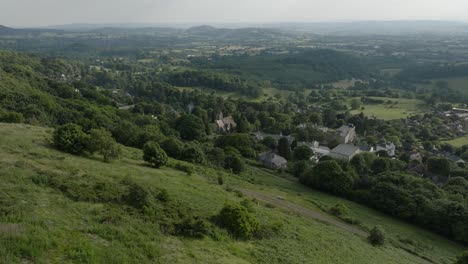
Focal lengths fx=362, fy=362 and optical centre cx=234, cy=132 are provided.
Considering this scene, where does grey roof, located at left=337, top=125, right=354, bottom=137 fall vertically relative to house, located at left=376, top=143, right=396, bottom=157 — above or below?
above

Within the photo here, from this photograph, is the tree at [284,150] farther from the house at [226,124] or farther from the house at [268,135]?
the house at [226,124]

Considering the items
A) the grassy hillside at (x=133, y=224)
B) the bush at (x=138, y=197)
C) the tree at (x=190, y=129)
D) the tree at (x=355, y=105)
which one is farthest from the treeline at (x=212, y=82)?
the bush at (x=138, y=197)

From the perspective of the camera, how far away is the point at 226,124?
90.2 meters

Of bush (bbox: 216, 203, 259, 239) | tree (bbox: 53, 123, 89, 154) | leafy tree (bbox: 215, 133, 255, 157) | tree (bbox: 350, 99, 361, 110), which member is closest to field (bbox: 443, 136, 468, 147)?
tree (bbox: 350, 99, 361, 110)

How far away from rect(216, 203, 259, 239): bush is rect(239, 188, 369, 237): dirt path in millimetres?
12211

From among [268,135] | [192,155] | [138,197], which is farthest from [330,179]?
[268,135]

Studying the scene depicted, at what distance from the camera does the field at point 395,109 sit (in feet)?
360

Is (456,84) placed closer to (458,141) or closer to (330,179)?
(458,141)

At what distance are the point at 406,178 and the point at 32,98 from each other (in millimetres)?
58197

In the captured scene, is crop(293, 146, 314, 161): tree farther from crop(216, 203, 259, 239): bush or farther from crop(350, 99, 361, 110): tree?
crop(350, 99, 361, 110): tree

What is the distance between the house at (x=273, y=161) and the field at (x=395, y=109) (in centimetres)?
5755

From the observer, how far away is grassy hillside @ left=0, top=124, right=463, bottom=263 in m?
15.0

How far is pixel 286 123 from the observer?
89375mm

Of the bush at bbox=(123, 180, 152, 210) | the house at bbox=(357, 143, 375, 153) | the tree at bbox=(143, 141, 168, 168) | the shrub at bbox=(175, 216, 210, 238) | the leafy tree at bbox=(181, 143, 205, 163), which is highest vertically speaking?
the bush at bbox=(123, 180, 152, 210)
